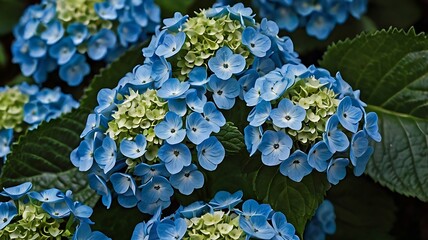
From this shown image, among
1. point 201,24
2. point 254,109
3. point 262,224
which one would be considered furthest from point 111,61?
point 262,224

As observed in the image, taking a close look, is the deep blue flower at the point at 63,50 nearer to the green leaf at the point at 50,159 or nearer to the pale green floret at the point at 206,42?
the green leaf at the point at 50,159

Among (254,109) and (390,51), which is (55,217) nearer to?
(254,109)

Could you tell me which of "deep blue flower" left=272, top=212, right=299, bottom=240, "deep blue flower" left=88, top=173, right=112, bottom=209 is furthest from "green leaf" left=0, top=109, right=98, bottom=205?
"deep blue flower" left=272, top=212, right=299, bottom=240

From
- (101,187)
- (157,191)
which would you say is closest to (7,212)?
(101,187)

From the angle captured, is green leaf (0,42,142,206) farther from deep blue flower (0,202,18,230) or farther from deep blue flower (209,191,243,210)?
deep blue flower (209,191,243,210)

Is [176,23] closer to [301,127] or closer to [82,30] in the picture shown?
[301,127]

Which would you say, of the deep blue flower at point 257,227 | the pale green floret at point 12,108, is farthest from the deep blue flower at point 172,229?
the pale green floret at point 12,108
